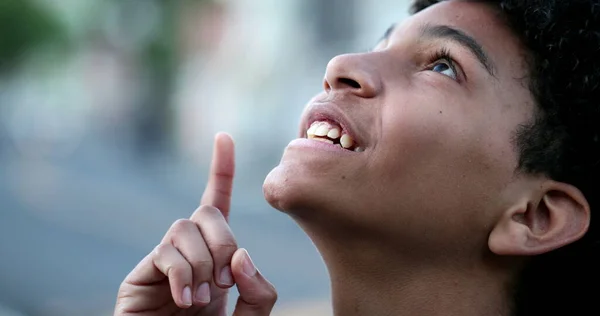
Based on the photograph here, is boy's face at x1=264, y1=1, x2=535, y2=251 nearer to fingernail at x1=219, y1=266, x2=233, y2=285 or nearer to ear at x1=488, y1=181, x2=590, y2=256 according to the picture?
ear at x1=488, y1=181, x2=590, y2=256

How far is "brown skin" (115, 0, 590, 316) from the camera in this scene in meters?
2.14

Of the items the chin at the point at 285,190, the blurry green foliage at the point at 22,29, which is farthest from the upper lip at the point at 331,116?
the blurry green foliage at the point at 22,29

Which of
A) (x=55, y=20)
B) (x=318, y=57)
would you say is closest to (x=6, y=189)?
(x=55, y=20)

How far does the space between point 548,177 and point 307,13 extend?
879 inches

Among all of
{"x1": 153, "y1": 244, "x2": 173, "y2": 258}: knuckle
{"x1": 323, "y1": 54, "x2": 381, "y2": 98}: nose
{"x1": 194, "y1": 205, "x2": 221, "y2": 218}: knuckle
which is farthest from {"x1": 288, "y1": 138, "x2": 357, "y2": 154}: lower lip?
{"x1": 153, "y1": 244, "x2": 173, "y2": 258}: knuckle

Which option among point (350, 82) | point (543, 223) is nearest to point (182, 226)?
point (350, 82)

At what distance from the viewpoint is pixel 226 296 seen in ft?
7.99

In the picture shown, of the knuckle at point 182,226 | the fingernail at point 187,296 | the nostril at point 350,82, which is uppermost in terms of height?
the nostril at point 350,82

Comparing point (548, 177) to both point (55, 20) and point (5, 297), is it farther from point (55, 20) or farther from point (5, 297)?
point (55, 20)

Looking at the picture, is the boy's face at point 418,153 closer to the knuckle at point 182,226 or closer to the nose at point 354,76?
the nose at point 354,76

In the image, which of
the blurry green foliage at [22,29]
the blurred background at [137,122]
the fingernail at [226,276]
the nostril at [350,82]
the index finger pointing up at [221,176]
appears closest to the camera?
the fingernail at [226,276]

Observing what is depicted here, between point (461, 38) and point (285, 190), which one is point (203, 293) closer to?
point (285, 190)

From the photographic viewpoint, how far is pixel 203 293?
6.96ft

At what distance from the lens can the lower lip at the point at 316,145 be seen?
2.15 metres
